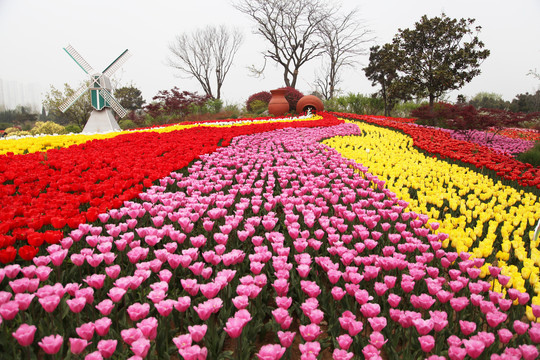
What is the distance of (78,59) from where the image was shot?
24.2 m

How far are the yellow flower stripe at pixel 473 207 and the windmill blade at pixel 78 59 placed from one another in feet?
70.4

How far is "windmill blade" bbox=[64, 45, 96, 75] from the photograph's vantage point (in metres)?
23.8

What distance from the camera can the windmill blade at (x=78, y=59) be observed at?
A: 2378cm

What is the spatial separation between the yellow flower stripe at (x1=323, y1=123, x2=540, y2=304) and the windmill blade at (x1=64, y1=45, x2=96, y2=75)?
21459 mm

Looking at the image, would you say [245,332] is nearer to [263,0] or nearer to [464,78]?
[464,78]

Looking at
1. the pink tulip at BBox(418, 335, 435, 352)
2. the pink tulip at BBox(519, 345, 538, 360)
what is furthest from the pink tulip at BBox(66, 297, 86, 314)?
the pink tulip at BBox(519, 345, 538, 360)

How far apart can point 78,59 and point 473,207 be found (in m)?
26.9

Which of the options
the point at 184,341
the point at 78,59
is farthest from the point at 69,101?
the point at 184,341

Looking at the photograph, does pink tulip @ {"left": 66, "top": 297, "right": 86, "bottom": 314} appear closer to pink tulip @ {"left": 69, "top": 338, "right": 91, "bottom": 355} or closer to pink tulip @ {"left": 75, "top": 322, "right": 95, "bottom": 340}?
pink tulip @ {"left": 75, "top": 322, "right": 95, "bottom": 340}

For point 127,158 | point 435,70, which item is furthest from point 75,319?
point 435,70

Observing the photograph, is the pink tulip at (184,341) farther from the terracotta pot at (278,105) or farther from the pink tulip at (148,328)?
the terracotta pot at (278,105)

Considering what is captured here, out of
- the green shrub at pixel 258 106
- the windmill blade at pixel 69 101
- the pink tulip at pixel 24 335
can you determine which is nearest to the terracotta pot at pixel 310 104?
the green shrub at pixel 258 106

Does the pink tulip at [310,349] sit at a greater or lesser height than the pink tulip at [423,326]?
lesser

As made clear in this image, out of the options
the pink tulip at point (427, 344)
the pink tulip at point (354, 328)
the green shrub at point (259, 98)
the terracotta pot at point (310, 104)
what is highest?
the green shrub at point (259, 98)
